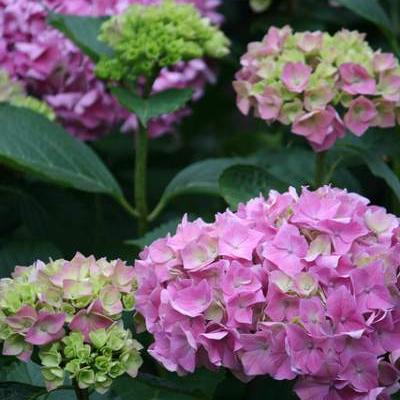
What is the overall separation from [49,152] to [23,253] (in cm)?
16

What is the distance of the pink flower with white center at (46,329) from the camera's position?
1.13m

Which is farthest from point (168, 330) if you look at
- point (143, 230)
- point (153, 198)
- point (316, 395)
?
point (153, 198)

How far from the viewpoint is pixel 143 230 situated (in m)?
1.79

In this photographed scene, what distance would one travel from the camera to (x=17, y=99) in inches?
69.6

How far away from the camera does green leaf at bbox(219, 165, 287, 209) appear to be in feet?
5.00

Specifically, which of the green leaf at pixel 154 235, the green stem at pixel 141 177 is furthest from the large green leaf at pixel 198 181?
the green leaf at pixel 154 235

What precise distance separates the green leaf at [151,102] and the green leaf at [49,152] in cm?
12

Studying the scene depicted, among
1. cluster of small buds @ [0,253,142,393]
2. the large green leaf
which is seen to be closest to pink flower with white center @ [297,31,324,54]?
the large green leaf

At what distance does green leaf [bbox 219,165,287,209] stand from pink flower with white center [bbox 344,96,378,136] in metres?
0.14

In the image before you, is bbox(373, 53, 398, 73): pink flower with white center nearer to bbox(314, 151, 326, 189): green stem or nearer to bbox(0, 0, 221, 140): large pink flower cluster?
bbox(314, 151, 326, 189): green stem

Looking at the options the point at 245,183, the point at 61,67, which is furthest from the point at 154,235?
the point at 61,67

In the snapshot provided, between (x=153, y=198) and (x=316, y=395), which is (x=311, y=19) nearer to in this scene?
(x=153, y=198)

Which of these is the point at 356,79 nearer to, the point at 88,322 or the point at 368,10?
the point at 368,10

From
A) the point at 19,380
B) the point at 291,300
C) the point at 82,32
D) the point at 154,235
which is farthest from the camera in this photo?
the point at 82,32
